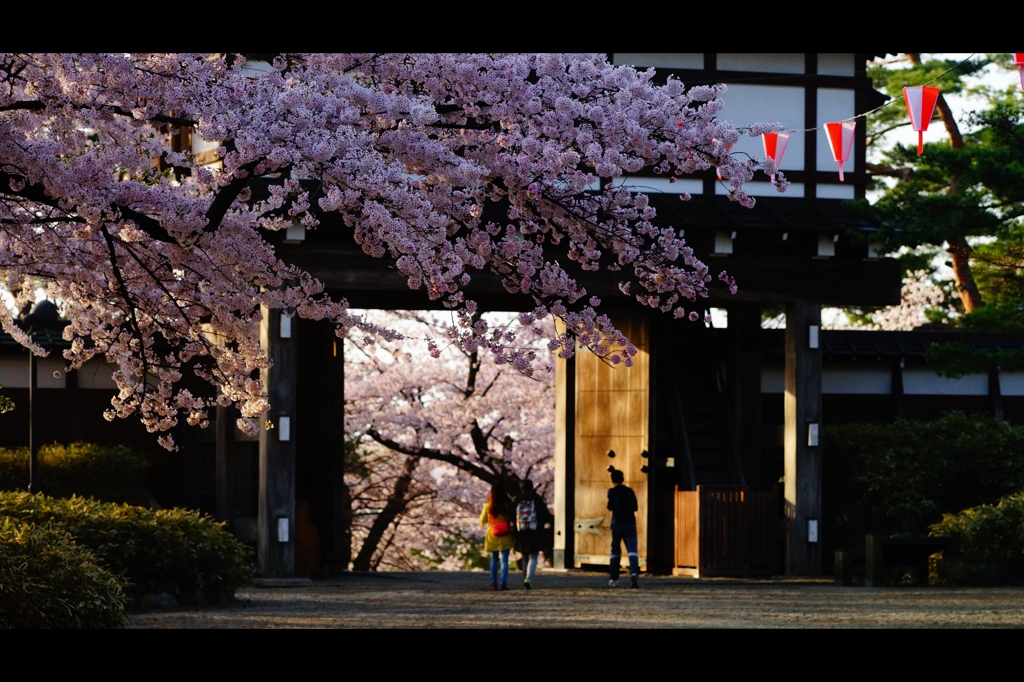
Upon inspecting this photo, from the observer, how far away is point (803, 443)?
17.6 meters

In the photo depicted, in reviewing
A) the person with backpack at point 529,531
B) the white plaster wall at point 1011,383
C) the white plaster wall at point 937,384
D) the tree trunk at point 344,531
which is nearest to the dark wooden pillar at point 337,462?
the tree trunk at point 344,531

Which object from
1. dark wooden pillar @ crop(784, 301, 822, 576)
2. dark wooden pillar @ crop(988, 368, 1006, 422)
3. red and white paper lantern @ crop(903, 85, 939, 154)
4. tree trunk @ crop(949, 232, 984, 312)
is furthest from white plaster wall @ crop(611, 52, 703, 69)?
tree trunk @ crop(949, 232, 984, 312)

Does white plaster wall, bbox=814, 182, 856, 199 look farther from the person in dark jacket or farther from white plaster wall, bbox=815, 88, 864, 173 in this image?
the person in dark jacket

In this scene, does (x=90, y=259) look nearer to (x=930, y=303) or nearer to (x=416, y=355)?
(x=416, y=355)

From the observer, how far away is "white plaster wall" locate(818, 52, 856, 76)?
58.2 feet

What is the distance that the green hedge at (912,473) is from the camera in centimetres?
1831

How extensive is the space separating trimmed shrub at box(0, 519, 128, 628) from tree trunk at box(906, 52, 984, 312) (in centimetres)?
1775

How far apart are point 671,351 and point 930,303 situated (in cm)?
1249

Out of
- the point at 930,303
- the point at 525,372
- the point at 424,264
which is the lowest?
the point at 525,372

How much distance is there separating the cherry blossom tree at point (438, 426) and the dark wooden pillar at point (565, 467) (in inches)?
201

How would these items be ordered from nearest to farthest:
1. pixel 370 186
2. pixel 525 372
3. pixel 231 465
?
pixel 370 186 < pixel 525 372 < pixel 231 465

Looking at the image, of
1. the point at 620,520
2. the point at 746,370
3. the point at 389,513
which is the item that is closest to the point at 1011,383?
the point at 746,370
